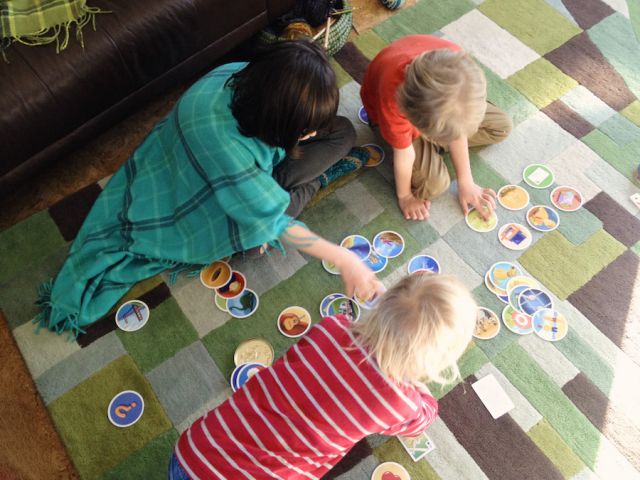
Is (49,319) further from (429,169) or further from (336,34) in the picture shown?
(336,34)

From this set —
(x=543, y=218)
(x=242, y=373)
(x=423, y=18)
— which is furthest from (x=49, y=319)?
(x=423, y=18)

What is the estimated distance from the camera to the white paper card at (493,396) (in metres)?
1.48

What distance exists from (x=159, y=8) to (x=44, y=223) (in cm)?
80

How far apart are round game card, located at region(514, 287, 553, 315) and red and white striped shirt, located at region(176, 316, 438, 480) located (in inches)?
25.7

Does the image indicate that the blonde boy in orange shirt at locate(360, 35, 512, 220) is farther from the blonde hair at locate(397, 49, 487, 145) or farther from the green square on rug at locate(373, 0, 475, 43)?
the green square on rug at locate(373, 0, 475, 43)

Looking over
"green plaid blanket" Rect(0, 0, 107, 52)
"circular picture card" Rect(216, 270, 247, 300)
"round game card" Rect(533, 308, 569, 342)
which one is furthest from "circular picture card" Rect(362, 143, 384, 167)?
"green plaid blanket" Rect(0, 0, 107, 52)

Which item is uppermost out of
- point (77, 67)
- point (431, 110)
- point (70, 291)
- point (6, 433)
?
point (77, 67)

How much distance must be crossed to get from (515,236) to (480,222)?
118 millimetres

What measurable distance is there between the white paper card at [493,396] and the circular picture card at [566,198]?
0.64 m

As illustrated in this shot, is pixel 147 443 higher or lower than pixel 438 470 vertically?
higher

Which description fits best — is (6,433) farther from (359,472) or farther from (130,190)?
(359,472)

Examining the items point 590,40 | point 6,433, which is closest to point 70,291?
point 6,433

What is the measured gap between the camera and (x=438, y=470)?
4.65ft

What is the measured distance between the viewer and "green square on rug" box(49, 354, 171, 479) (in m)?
1.46
